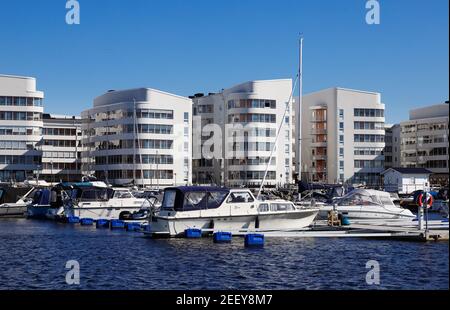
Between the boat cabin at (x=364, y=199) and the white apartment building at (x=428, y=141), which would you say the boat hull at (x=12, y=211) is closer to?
the boat cabin at (x=364, y=199)

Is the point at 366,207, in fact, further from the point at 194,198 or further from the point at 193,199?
the point at 193,199

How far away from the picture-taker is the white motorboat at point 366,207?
66438mm

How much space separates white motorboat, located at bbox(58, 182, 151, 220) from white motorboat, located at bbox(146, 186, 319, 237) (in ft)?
71.8

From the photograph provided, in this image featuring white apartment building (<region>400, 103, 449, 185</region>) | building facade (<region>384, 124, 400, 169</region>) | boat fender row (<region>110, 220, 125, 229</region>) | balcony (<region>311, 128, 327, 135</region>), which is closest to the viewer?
boat fender row (<region>110, 220, 125, 229</region>)

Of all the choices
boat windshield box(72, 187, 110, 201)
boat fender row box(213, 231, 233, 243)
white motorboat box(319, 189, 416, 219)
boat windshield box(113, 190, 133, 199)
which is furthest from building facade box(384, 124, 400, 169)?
boat fender row box(213, 231, 233, 243)

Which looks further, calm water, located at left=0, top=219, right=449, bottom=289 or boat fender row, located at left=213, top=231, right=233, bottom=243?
boat fender row, located at left=213, top=231, right=233, bottom=243

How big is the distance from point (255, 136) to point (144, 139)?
2243cm

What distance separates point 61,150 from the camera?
158750mm

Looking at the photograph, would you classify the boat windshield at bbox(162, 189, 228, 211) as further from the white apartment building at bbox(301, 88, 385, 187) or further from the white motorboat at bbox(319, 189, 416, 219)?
the white apartment building at bbox(301, 88, 385, 187)

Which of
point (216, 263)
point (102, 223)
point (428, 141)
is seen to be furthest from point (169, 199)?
point (428, 141)

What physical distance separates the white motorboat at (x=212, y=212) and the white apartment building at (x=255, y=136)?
8199cm

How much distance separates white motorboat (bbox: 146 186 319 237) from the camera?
5341 cm

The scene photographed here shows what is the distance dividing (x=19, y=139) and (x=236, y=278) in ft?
364
